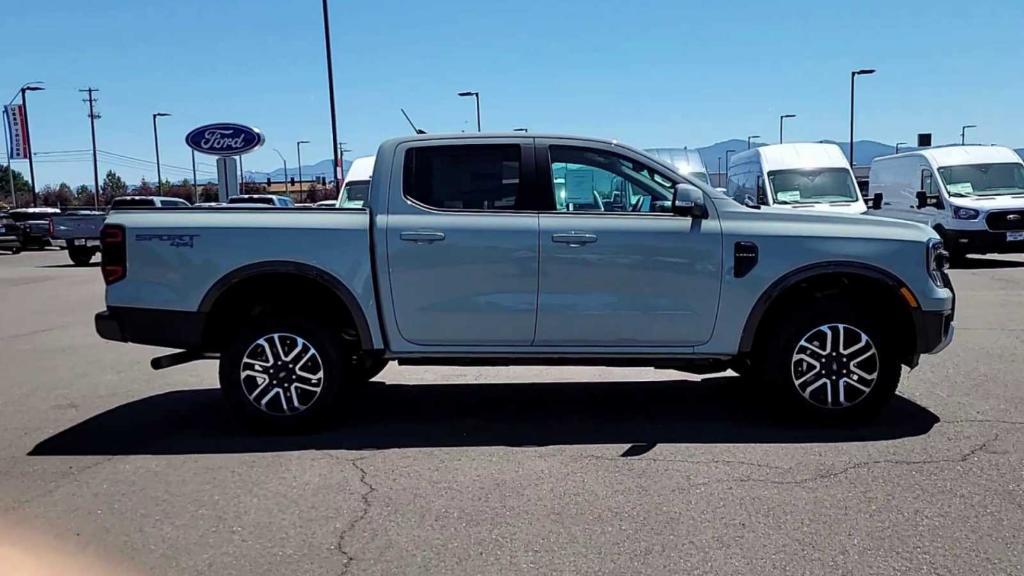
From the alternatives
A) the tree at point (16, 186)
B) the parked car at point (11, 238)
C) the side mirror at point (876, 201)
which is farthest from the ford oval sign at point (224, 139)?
the tree at point (16, 186)

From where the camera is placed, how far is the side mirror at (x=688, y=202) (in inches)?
221

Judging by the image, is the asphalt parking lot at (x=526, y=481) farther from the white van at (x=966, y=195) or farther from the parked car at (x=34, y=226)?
the parked car at (x=34, y=226)

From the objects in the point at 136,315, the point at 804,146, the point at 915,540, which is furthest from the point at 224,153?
the point at 915,540

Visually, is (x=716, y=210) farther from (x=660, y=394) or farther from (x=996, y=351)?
(x=996, y=351)

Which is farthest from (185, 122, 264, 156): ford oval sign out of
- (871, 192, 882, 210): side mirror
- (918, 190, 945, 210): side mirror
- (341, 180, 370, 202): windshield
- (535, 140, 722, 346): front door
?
(535, 140, 722, 346): front door

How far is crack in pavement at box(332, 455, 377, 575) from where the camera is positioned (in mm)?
3994

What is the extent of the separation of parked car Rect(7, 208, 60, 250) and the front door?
1234 inches

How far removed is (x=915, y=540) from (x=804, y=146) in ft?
52.1

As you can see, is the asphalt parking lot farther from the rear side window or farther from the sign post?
the sign post

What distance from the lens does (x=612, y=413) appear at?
648 cm

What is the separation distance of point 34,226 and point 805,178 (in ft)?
93.5

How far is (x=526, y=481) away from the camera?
A: 4988 mm

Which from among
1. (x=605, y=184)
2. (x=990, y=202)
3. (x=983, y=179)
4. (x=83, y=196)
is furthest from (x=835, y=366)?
(x=83, y=196)

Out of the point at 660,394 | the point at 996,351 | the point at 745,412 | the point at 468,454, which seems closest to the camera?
the point at 468,454
